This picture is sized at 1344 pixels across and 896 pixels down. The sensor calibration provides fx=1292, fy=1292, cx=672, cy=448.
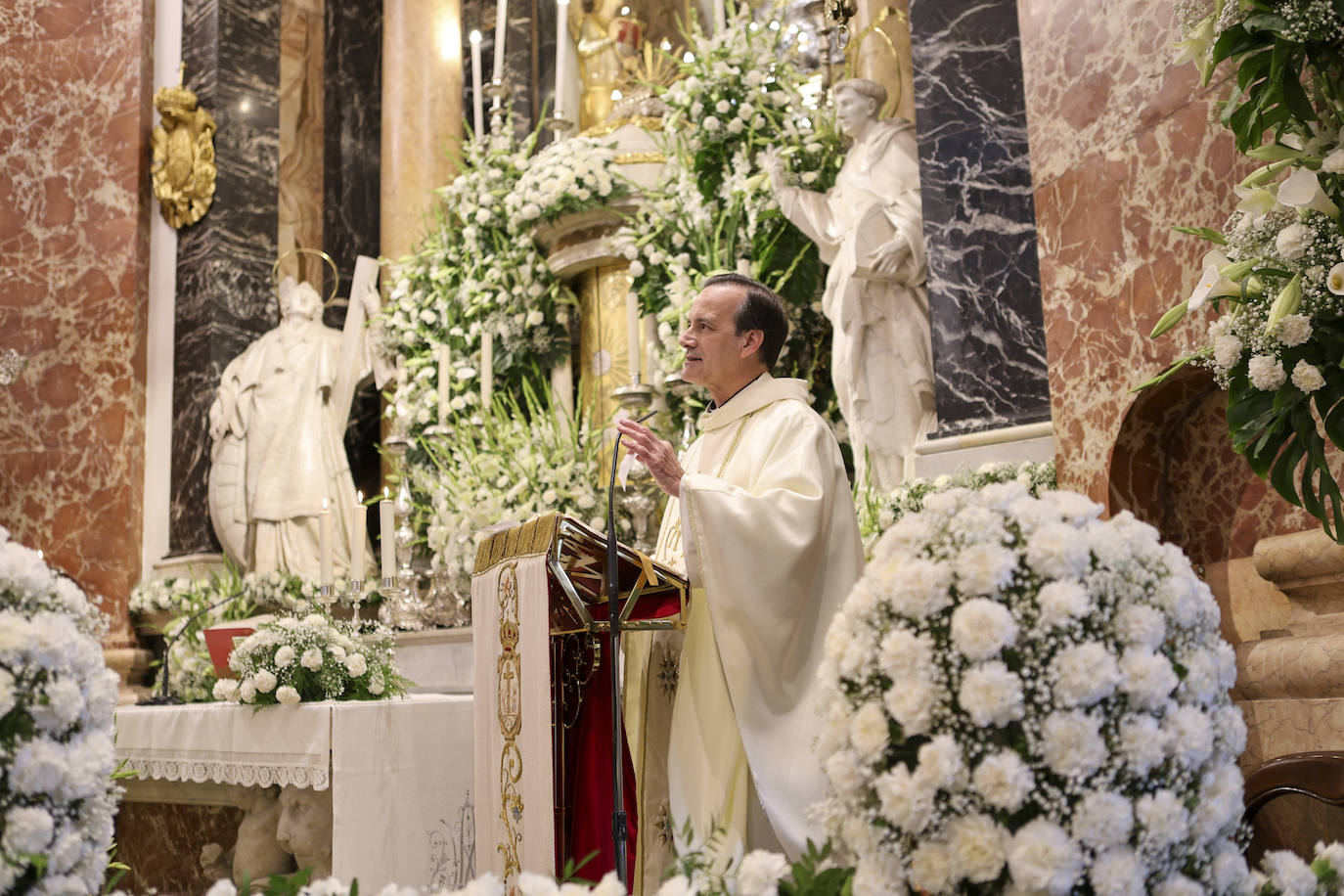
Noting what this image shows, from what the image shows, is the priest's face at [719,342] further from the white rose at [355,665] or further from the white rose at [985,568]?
the white rose at [985,568]

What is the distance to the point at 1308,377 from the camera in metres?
2.46

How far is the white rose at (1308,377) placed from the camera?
2459mm

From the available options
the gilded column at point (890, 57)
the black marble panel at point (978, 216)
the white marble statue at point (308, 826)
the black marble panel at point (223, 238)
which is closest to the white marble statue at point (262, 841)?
the white marble statue at point (308, 826)

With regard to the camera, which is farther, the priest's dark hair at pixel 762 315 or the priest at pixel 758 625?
the priest's dark hair at pixel 762 315

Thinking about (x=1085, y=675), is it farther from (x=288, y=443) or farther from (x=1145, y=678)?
(x=288, y=443)

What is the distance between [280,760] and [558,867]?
133 cm

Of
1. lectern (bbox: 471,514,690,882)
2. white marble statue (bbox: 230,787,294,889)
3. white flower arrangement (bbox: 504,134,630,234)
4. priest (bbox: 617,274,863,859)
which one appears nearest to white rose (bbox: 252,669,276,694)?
white marble statue (bbox: 230,787,294,889)

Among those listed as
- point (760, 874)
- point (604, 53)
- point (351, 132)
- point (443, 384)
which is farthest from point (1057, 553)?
point (351, 132)

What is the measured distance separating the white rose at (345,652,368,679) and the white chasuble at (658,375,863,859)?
4.45 ft

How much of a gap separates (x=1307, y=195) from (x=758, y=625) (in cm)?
160

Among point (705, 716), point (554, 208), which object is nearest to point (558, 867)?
point (705, 716)

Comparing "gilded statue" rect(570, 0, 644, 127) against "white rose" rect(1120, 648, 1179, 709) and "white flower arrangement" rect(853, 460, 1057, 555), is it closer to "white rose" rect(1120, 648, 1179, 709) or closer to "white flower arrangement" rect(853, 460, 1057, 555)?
"white flower arrangement" rect(853, 460, 1057, 555)

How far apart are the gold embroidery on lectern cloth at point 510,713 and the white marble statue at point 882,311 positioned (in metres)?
2.13

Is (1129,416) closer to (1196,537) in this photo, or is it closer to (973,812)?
(1196,537)
